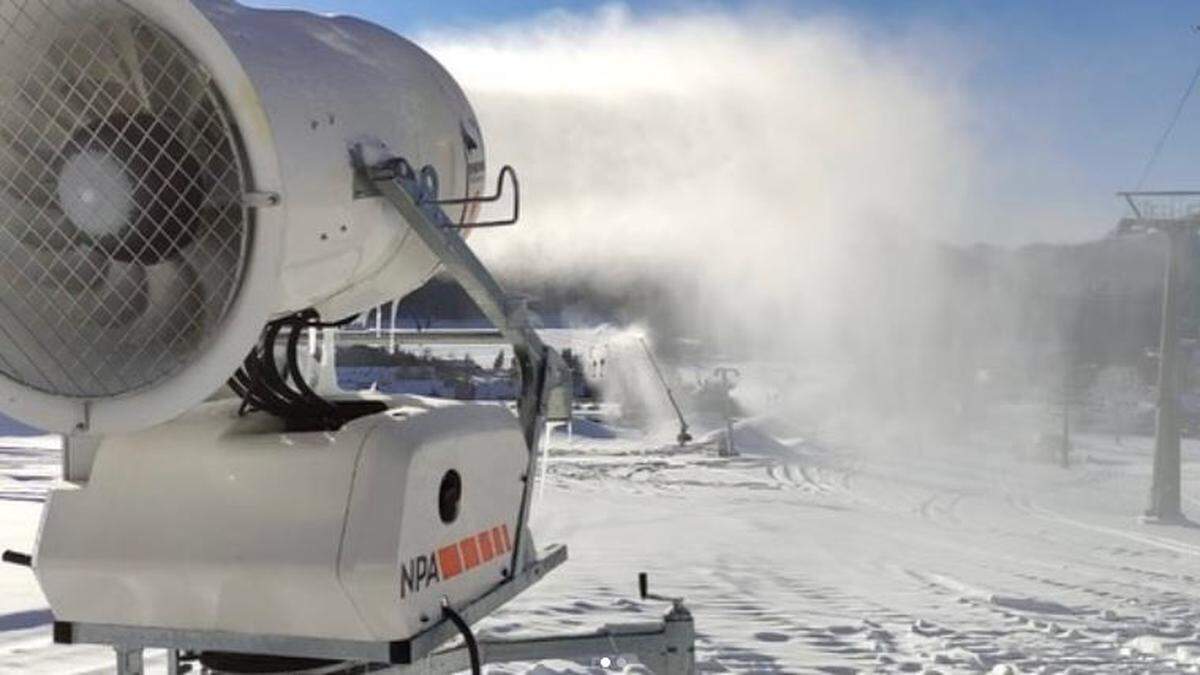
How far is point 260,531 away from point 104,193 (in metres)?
0.62

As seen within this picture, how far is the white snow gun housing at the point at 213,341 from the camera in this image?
1882 mm

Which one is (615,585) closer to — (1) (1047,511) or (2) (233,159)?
(2) (233,159)

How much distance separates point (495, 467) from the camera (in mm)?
2420

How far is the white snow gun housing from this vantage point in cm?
188

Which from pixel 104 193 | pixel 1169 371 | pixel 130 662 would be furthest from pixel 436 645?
pixel 1169 371

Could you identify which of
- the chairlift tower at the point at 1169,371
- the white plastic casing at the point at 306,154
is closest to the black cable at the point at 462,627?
the white plastic casing at the point at 306,154

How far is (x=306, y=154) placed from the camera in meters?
2.01

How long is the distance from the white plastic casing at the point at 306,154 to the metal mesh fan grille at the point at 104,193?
0.17ft

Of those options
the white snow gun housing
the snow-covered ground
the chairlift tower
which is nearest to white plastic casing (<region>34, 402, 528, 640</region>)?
the white snow gun housing

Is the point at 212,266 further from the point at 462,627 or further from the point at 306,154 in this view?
the point at 462,627

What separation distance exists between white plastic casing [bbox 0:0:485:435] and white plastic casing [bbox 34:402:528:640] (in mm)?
258

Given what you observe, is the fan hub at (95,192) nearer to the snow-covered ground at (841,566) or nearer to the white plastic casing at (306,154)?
the white plastic casing at (306,154)

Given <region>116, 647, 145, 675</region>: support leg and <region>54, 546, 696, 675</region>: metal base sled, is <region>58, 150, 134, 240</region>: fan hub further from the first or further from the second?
<region>116, 647, 145, 675</region>: support leg

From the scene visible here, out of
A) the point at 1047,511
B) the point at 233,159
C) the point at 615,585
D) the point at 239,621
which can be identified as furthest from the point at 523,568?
the point at 1047,511
